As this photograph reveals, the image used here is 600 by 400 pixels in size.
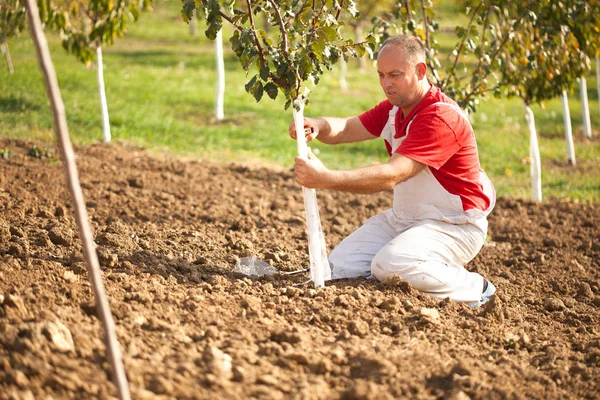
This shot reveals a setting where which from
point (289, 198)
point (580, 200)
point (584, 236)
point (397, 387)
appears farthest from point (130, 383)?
point (580, 200)

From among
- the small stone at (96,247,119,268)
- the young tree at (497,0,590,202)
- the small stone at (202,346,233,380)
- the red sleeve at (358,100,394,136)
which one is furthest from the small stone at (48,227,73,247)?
the young tree at (497,0,590,202)

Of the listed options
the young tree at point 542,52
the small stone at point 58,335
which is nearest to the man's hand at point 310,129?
the small stone at point 58,335

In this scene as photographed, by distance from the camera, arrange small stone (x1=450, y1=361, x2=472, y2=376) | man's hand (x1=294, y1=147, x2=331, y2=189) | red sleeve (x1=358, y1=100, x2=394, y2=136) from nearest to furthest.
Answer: small stone (x1=450, y1=361, x2=472, y2=376) < man's hand (x1=294, y1=147, x2=331, y2=189) < red sleeve (x1=358, y1=100, x2=394, y2=136)

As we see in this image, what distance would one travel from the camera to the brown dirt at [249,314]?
118 inches

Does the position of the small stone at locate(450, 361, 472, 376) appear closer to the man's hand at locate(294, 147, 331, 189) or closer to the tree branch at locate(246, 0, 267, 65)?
the man's hand at locate(294, 147, 331, 189)

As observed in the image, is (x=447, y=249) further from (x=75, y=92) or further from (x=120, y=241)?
(x=75, y=92)

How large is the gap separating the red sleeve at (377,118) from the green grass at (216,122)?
1.87 metres

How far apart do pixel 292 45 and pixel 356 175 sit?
90 cm

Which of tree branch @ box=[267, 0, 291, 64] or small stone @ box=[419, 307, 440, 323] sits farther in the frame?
tree branch @ box=[267, 0, 291, 64]

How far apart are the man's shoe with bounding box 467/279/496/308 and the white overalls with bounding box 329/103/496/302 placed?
0.05 m

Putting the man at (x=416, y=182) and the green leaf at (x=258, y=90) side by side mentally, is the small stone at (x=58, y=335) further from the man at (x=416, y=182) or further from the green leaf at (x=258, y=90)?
the green leaf at (x=258, y=90)

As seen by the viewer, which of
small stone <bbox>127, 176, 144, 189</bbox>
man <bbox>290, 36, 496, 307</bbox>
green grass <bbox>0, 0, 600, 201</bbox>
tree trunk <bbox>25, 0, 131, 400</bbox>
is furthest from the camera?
green grass <bbox>0, 0, 600, 201</bbox>

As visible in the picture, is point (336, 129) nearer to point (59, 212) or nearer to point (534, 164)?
point (59, 212)

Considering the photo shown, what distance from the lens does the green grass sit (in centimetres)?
916
